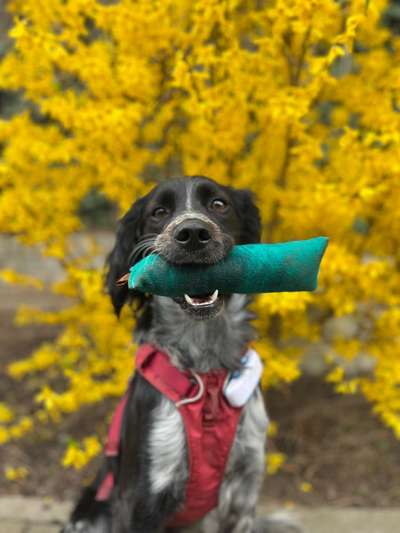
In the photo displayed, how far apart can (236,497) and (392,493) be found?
1422mm

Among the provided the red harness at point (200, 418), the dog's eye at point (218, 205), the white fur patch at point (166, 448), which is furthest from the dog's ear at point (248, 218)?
the white fur patch at point (166, 448)

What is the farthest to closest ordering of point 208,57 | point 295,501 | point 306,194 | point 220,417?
point 295,501
point 306,194
point 208,57
point 220,417

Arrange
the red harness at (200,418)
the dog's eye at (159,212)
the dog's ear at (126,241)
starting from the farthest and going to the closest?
the dog's ear at (126,241)
the dog's eye at (159,212)
the red harness at (200,418)

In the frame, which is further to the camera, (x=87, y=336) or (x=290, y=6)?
(x=87, y=336)

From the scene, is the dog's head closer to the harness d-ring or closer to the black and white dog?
the black and white dog

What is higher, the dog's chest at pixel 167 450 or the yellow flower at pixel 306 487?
the dog's chest at pixel 167 450

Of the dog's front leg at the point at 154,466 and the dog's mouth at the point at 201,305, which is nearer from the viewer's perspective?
the dog's mouth at the point at 201,305

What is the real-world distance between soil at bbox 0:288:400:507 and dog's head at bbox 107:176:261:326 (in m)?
1.70

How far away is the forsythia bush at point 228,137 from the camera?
115 inches

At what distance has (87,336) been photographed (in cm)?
480

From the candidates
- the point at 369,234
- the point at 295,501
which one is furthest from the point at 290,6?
the point at 295,501

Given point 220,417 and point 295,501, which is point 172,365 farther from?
point 295,501

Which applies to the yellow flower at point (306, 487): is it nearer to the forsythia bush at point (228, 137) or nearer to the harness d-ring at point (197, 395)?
the forsythia bush at point (228, 137)

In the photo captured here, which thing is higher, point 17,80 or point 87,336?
point 17,80
